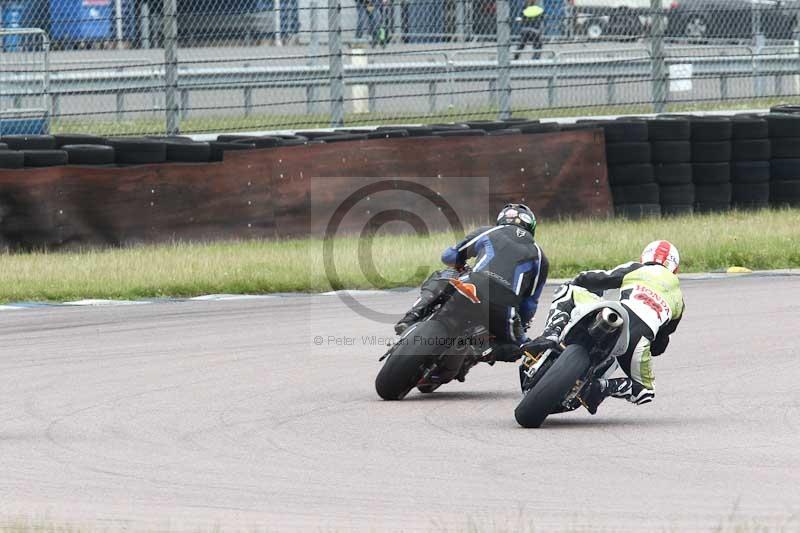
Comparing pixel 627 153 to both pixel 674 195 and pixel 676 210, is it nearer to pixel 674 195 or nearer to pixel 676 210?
pixel 674 195

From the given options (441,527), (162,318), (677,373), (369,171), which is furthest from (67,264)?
(441,527)

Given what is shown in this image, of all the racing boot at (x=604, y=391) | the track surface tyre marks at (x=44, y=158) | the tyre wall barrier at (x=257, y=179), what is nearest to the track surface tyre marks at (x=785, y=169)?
the tyre wall barrier at (x=257, y=179)

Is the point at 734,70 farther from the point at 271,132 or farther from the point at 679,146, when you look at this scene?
the point at 271,132

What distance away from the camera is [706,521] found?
17.7 ft

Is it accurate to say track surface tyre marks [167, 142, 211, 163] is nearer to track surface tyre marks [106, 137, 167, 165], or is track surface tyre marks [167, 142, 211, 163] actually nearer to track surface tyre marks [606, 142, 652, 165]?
track surface tyre marks [106, 137, 167, 165]

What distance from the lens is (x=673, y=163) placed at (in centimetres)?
1620

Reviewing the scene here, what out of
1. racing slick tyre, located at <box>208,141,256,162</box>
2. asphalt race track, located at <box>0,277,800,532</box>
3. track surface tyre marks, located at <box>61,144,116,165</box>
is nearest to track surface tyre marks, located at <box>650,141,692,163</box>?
racing slick tyre, located at <box>208,141,256,162</box>

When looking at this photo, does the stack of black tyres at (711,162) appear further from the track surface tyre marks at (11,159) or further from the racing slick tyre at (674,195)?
the track surface tyre marks at (11,159)

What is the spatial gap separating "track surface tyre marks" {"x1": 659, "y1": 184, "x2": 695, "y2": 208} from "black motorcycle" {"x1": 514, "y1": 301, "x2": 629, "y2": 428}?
358 inches

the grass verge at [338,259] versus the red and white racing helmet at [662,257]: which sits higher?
the red and white racing helmet at [662,257]

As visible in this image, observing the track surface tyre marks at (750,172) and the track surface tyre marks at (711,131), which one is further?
the track surface tyre marks at (750,172)

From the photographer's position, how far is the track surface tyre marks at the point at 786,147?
53.7 ft

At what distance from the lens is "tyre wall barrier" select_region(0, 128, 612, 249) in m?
13.9

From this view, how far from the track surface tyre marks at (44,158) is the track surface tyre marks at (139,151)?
0.72 meters
